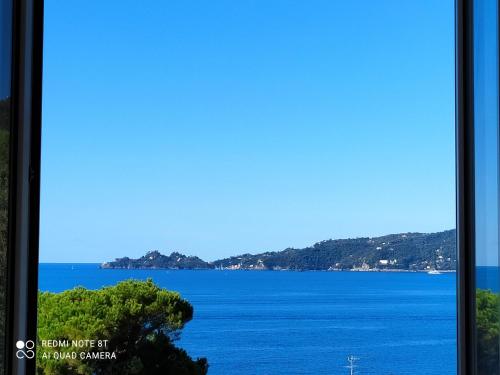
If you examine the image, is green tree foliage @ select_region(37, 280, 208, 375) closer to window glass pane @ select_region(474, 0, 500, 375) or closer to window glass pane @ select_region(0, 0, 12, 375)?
window glass pane @ select_region(0, 0, 12, 375)

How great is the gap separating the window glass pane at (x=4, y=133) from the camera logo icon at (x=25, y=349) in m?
0.04

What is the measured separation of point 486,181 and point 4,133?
103cm

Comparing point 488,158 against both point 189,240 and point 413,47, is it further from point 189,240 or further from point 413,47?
point 189,240

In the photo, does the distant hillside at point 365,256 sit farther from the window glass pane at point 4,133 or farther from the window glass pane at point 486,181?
the window glass pane at point 4,133

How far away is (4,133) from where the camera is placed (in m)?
1.32

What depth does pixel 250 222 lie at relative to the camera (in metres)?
17.6

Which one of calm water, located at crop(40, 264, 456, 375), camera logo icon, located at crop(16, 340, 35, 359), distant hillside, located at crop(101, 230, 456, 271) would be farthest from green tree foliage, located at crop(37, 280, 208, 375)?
calm water, located at crop(40, 264, 456, 375)

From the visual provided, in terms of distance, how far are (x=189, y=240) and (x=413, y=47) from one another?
8372 millimetres

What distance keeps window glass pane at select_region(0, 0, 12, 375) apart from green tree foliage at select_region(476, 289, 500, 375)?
39.2 inches

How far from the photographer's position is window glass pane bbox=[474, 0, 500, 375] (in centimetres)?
124

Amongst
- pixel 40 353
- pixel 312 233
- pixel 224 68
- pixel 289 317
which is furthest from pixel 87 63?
pixel 40 353

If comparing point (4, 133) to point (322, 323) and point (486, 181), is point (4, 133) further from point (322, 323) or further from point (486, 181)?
point (322, 323)

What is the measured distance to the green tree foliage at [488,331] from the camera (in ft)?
3.97

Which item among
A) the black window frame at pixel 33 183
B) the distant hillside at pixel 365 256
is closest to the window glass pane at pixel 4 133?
the black window frame at pixel 33 183
